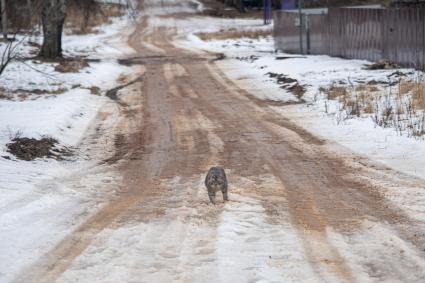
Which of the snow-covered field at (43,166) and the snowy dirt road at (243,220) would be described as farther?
the snow-covered field at (43,166)

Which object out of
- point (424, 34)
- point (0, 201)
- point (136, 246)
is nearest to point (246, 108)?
point (424, 34)

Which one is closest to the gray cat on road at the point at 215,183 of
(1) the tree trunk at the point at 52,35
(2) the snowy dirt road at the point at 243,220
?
(2) the snowy dirt road at the point at 243,220

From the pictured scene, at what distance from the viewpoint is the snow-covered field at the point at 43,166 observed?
260 inches

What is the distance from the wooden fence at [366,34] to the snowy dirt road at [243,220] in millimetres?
8273

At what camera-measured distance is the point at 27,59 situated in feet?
90.9

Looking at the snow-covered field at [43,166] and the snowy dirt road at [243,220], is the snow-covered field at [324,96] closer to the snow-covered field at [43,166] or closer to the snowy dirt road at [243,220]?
the snowy dirt road at [243,220]

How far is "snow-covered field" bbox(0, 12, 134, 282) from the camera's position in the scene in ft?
21.7

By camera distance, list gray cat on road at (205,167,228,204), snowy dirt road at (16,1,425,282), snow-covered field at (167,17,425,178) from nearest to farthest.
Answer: snowy dirt road at (16,1,425,282) < gray cat on road at (205,167,228,204) < snow-covered field at (167,17,425,178)

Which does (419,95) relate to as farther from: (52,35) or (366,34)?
(52,35)

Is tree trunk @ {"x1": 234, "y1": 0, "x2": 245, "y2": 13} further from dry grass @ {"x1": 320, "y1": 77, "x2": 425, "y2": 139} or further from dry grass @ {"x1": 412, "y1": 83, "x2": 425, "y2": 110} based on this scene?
dry grass @ {"x1": 412, "y1": 83, "x2": 425, "y2": 110}

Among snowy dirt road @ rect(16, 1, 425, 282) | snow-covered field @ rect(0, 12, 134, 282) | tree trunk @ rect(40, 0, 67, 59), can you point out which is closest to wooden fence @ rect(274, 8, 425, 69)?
snowy dirt road @ rect(16, 1, 425, 282)

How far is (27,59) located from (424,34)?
16089mm

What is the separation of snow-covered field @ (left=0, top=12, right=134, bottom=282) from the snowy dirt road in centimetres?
29

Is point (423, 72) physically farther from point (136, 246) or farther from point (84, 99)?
point (136, 246)
